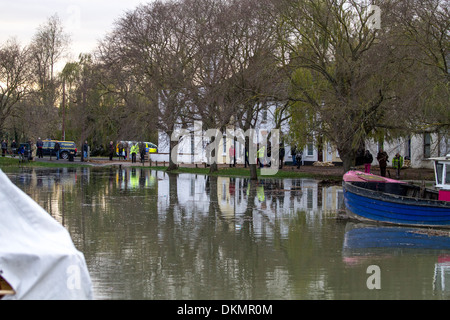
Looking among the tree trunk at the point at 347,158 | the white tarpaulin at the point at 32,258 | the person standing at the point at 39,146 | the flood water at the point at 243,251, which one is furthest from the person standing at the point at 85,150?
the white tarpaulin at the point at 32,258

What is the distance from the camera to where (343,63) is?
102 ft

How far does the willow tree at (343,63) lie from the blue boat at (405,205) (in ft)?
29.5

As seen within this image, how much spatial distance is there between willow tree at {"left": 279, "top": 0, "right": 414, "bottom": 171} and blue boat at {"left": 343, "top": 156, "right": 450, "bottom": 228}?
29.5 feet

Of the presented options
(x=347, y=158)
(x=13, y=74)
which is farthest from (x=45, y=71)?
(x=347, y=158)

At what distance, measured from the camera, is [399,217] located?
18812mm

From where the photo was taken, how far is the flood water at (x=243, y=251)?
35.2ft

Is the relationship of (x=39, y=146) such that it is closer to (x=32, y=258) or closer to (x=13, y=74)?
(x=13, y=74)

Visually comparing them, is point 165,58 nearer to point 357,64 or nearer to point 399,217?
point 357,64

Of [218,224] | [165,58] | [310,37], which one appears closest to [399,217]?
[218,224]

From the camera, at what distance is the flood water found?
10.7 meters

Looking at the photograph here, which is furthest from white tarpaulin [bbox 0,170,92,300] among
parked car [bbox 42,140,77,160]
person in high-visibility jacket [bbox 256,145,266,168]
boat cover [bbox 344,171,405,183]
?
parked car [bbox 42,140,77,160]

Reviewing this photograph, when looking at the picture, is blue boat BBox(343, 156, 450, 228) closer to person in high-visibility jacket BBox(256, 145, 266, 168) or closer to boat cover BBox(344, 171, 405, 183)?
boat cover BBox(344, 171, 405, 183)
